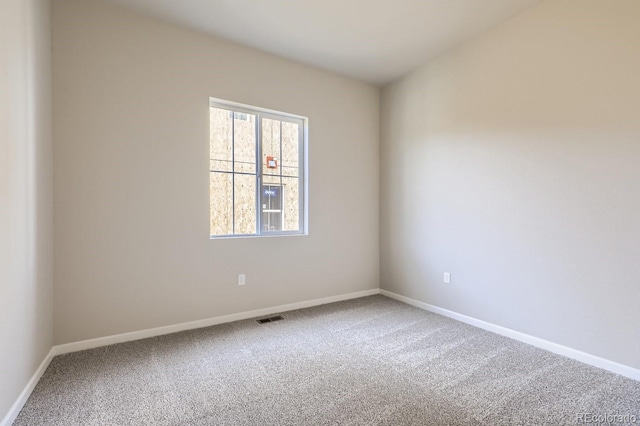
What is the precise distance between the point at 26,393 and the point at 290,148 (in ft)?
9.96

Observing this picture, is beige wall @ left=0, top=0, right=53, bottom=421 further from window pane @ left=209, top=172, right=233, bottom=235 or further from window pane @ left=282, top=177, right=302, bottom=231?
window pane @ left=282, top=177, right=302, bottom=231

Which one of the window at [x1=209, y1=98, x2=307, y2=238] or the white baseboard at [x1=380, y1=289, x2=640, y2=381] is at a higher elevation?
the window at [x1=209, y1=98, x2=307, y2=238]

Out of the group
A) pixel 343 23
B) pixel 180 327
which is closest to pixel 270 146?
pixel 343 23

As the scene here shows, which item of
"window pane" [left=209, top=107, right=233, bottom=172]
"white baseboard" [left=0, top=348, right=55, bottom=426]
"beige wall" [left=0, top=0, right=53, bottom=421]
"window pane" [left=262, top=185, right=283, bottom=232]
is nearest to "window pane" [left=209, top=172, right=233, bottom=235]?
"window pane" [left=209, top=107, right=233, bottom=172]

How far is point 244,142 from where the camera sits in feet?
11.2

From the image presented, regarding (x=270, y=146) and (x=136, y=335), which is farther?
(x=270, y=146)

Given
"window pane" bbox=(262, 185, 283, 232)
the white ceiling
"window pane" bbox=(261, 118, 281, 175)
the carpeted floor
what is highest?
the white ceiling

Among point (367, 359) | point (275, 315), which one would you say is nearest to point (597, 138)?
point (367, 359)

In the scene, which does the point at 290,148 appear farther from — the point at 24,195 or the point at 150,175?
the point at 24,195

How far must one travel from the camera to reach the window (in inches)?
127

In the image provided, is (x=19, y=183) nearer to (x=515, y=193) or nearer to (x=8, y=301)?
(x=8, y=301)

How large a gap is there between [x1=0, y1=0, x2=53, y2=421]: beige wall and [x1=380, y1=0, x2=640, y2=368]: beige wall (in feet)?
11.8

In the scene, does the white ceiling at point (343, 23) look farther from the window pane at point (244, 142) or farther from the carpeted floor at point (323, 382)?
the carpeted floor at point (323, 382)

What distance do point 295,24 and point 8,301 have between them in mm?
2994
